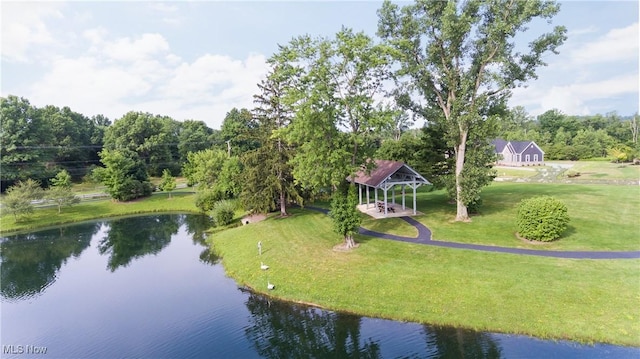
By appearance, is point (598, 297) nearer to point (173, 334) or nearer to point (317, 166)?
point (317, 166)

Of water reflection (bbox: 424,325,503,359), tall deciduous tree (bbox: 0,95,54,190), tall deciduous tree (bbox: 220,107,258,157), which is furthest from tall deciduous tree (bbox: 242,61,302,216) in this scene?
tall deciduous tree (bbox: 0,95,54,190)

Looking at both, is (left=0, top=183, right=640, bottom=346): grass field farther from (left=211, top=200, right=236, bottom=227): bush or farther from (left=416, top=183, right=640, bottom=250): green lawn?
(left=211, top=200, right=236, bottom=227): bush

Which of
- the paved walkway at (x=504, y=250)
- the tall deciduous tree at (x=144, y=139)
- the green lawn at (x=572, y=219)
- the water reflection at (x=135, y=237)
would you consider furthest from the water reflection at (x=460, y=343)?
the tall deciduous tree at (x=144, y=139)

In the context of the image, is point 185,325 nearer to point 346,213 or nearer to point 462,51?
point 346,213

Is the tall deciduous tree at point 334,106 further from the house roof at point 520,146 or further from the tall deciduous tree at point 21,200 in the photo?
the house roof at point 520,146

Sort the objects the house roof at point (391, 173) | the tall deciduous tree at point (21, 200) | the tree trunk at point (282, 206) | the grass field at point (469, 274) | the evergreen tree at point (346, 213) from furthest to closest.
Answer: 1. the tall deciduous tree at point (21, 200)
2. the tree trunk at point (282, 206)
3. the house roof at point (391, 173)
4. the evergreen tree at point (346, 213)
5. the grass field at point (469, 274)

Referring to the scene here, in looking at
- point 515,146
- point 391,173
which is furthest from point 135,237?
point 515,146
